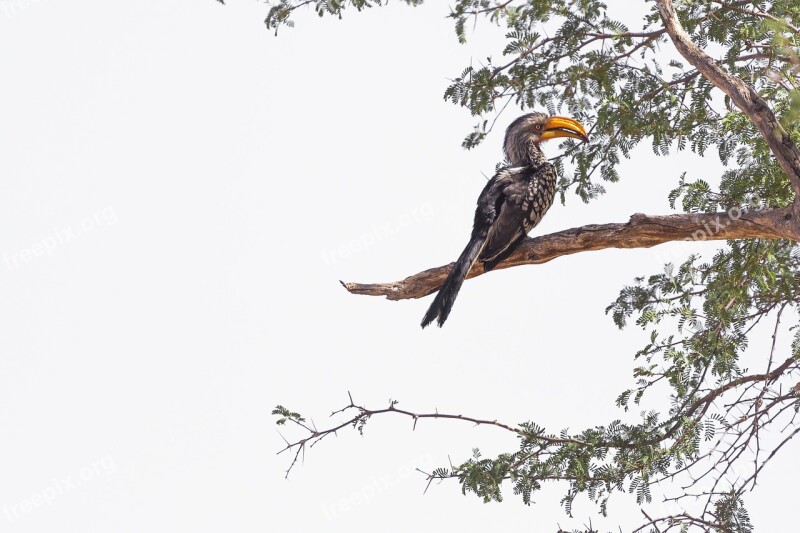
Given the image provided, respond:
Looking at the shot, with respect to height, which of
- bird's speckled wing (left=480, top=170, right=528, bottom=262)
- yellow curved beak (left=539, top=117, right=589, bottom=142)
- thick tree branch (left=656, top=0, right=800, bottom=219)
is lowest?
thick tree branch (left=656, top=0, right=800, bottom=219)

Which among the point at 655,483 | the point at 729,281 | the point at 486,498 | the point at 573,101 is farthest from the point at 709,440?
the point at 573,101

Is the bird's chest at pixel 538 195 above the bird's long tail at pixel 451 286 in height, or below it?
above

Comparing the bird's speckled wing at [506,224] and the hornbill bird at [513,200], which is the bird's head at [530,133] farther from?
the bird's speckled wing at [506,224]

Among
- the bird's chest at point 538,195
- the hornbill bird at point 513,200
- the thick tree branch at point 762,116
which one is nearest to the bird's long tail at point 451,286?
the hornbill bird at point 513,200

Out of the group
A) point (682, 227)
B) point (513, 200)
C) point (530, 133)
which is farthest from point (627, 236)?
point (530, 133)

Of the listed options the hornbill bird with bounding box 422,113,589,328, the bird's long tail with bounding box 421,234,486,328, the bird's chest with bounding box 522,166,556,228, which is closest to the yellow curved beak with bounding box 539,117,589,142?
the hornbill bird with bounding box 422,113,589,328

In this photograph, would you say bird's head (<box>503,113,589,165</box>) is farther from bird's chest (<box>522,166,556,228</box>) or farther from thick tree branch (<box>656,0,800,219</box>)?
thick tree branch (<box>656,0,800,219</box>)

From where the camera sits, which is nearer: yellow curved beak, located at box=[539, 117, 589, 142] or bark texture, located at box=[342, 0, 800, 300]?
bark texture, located at box=[342, 0, 800, 300]

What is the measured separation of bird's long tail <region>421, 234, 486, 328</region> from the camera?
4.97 meters

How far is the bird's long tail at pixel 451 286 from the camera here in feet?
16.3

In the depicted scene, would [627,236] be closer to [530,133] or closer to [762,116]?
[762,116]

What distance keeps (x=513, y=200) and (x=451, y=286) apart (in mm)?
810

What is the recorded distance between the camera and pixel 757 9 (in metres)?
5.24

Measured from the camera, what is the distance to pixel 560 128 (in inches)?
246
